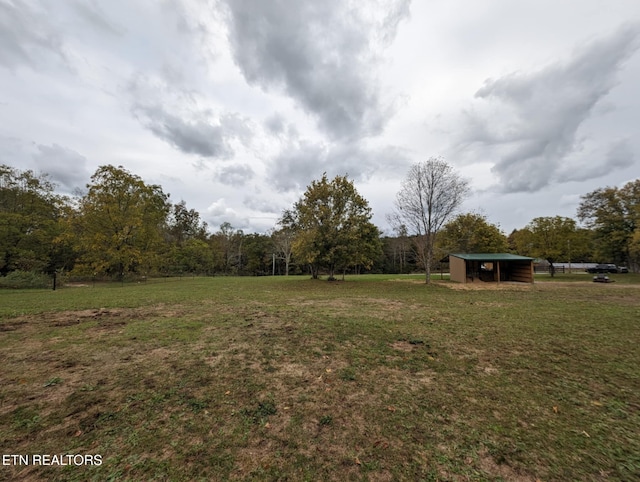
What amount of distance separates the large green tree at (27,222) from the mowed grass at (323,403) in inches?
814

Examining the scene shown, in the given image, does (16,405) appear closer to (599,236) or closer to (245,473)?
(245,473)

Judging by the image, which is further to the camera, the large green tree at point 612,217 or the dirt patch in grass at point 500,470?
the large green tree at point 612,217

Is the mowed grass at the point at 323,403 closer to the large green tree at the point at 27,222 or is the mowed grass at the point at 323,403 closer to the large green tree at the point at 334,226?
the large green tree at the point at 334,226

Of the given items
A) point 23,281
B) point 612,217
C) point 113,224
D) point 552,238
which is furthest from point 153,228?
point 612,217

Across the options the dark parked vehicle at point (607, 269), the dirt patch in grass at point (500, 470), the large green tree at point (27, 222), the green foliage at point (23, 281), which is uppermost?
the large green tree at point (27, 222)

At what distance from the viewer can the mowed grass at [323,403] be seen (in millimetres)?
2094

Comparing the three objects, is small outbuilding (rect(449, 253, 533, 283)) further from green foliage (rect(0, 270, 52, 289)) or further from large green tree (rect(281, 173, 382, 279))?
green foliage (rect(0, 270, 52, 289))

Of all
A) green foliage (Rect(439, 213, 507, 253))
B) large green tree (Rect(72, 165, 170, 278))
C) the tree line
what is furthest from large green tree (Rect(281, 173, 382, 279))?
green foliage (Rect(439, 213, 507, 253))

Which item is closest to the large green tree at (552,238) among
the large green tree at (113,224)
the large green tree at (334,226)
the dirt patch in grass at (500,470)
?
the large green tree at (334,226)

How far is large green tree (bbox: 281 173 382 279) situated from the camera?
20.2m

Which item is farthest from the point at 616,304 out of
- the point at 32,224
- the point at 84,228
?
the point at 32,224

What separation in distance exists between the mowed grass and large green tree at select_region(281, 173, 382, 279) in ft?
46.4

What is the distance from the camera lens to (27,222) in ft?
65.3

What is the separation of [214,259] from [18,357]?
3986 cm
